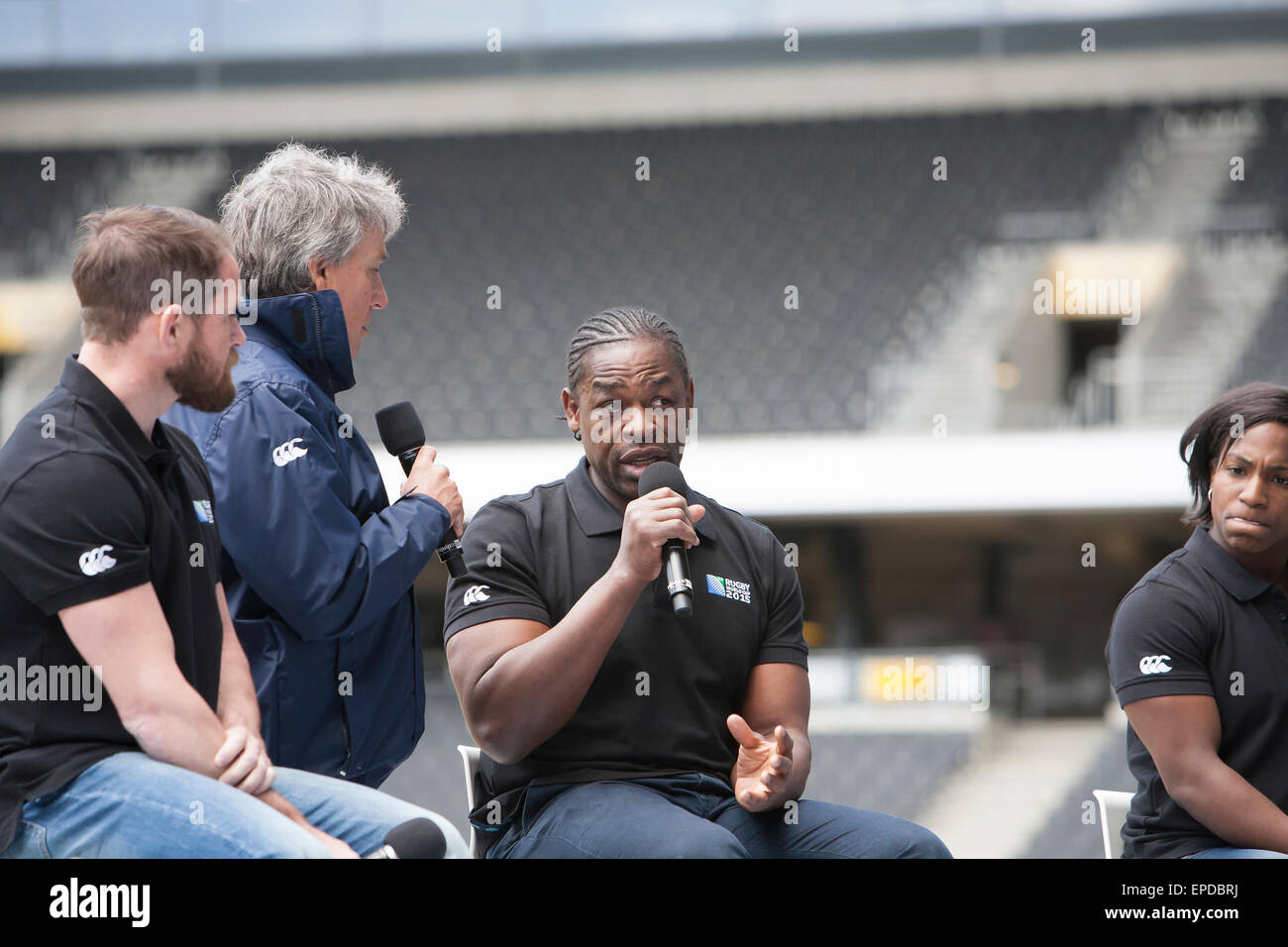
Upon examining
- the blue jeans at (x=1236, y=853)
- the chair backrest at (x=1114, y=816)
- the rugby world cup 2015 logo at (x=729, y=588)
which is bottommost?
the chair backrest at (x=1114, y=816)

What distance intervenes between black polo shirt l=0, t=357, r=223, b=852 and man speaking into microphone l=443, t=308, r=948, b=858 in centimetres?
37

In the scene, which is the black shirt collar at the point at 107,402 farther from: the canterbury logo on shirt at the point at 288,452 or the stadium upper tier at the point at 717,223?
the stadium upper tier at the point at 717,223

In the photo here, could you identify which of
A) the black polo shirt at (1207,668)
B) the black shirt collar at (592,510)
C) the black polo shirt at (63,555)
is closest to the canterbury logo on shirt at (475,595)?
the black shirt collar at (592,510)

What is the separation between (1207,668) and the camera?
1506mm

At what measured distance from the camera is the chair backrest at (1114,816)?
5.29 ft

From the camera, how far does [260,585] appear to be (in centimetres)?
135

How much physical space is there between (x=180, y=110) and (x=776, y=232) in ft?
9.62

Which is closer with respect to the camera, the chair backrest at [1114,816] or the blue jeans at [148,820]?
the blue jeans at [148,820]

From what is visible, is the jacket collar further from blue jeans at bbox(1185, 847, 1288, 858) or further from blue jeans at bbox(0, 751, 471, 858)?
blue jeans at bbox(1185, 847, 1288, 858)

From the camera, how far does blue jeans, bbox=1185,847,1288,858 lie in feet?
4.57

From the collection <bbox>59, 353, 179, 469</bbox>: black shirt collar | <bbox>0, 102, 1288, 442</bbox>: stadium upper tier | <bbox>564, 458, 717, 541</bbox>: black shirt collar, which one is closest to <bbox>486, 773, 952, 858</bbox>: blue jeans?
<bbox>564, 458, 717, 541</bbox>: black shirt collar

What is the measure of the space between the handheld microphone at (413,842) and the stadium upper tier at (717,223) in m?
4.98

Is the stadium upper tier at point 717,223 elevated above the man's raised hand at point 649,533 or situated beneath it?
elevated above

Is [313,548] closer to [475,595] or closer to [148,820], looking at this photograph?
[475,595]
